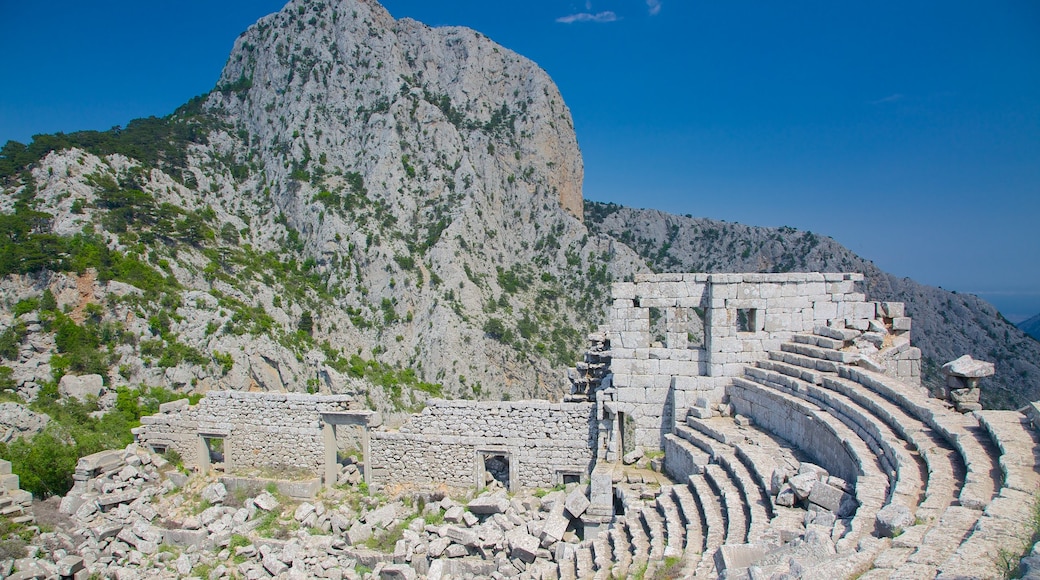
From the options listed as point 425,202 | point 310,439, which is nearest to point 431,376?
point 425,202

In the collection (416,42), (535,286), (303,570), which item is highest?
(416,42)

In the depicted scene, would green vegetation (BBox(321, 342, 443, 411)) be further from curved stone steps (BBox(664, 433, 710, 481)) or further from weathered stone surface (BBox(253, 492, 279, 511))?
curved stone steps (BBox(664, 433, 710, 481))

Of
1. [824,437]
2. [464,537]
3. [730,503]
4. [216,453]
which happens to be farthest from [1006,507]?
[216,453]

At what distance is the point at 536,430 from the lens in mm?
16281

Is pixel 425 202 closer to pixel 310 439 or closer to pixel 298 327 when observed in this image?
pixel 298 327

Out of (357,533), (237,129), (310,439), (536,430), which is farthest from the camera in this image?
(237,129)

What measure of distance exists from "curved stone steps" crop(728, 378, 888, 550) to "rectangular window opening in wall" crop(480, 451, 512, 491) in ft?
20.9

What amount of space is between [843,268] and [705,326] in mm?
61593

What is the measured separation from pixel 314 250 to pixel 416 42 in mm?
34088

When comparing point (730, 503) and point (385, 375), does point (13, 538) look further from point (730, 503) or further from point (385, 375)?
point (385, 375)

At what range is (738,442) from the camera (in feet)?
41.4

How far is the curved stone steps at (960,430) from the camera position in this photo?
7098mm

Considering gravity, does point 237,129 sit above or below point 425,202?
above

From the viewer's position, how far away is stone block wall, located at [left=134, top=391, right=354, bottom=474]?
1784 cm
